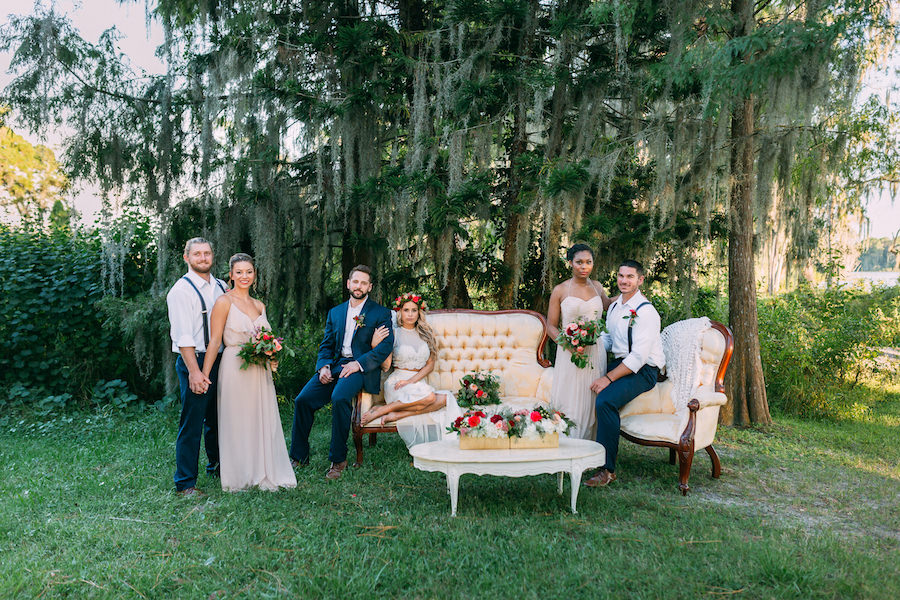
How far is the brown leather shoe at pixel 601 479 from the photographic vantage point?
4320 millimetres

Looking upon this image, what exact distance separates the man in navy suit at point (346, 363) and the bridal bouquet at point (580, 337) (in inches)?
53.8

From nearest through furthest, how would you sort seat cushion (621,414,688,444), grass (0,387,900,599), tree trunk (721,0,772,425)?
1. grass (0,387,900,599)
2. seat cushion (621,414,688,444)
3. tree trunk (721,0,772,425)

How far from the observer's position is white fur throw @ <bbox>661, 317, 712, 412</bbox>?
15.1 ft

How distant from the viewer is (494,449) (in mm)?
3885

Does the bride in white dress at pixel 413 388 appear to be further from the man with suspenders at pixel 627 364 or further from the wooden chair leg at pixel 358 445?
the man with suspenders at pixel 627 364

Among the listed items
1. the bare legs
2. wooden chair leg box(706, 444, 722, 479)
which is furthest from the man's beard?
wooden chair leg box(706, 444, 722, 479)

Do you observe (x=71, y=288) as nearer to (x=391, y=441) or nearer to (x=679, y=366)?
(x=391, y=441)

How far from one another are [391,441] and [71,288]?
4372 millimetres

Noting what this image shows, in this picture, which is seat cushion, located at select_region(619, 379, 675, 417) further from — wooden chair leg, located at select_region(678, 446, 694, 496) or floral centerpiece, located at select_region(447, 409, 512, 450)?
floral centerpiece, located at select_region(447, 409, 512, 450)

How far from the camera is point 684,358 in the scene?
4.70 meters

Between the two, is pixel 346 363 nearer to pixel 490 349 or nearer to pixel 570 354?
pixel 490 349

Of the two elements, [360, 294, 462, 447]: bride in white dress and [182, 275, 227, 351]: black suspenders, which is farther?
[360, 294, 462, 447]: bride in white dress

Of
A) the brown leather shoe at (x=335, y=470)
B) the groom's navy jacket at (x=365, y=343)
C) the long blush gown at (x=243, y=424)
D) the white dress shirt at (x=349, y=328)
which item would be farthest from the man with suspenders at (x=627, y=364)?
the long blush gown at (x=243, y=424)

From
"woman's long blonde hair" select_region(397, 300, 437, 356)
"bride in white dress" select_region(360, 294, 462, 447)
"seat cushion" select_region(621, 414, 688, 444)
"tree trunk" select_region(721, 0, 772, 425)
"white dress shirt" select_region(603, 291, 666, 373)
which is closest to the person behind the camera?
"seat cushion" select_region(621, 414, 688, 444)
